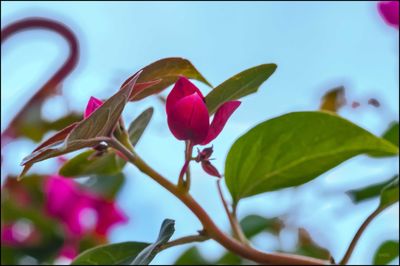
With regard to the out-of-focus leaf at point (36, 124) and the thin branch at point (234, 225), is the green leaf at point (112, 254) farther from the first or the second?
the out-of-focus leaf at point (36, 124)

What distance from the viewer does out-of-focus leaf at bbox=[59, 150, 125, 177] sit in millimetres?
491

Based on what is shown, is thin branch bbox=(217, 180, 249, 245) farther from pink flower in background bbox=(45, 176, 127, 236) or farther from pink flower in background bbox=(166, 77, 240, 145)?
pink flower in background bbox=(45, 176, 127, 236)

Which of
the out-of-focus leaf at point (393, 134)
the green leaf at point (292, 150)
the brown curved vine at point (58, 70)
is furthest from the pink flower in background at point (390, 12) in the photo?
the brown curved vine at point (58, 70)

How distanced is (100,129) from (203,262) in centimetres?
46

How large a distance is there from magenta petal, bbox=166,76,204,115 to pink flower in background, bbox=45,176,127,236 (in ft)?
2.38

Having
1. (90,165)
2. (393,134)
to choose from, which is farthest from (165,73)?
(393,134)

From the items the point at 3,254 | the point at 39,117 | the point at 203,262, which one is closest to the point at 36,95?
the point at 39,117

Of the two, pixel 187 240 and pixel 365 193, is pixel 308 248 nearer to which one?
pixel 365 193

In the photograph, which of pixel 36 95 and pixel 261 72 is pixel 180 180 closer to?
pixel 261 72

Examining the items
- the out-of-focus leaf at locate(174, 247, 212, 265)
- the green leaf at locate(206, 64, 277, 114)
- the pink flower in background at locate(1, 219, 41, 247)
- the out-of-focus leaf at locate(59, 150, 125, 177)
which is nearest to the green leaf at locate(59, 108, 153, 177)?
the out-of-focus leaf at locate(59, 150, 125, 177)

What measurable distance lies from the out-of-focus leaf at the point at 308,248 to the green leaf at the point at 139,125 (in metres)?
0.40

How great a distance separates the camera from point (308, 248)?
2.72ft

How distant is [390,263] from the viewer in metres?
0.59

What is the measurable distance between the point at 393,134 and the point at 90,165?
27 cm
